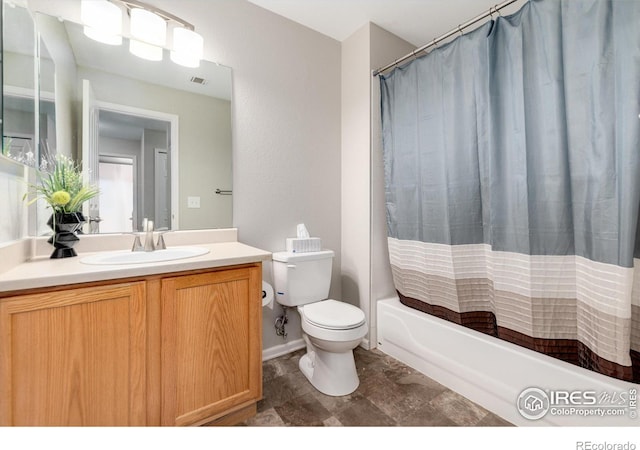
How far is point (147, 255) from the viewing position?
142cm

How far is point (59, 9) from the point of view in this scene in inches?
55.2

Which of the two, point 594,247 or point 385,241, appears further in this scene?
point 385,241

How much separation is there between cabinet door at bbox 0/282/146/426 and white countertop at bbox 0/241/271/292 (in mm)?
45

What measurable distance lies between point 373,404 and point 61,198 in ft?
5.82

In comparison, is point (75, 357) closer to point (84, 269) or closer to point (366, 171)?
point (84, 269)

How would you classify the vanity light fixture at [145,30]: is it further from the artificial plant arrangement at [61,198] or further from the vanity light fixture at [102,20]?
the artificial plant arrangement at [61,198]

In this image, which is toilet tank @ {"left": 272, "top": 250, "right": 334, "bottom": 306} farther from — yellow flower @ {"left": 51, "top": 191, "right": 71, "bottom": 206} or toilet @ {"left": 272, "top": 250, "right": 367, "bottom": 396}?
yellow flower @ {"left": 51, "top": 191, "right": 71, "bottom": 206}

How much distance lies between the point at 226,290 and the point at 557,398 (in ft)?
5.10

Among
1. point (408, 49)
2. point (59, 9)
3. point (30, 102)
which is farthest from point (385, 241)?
point (59, 9)

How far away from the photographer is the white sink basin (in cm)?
129
